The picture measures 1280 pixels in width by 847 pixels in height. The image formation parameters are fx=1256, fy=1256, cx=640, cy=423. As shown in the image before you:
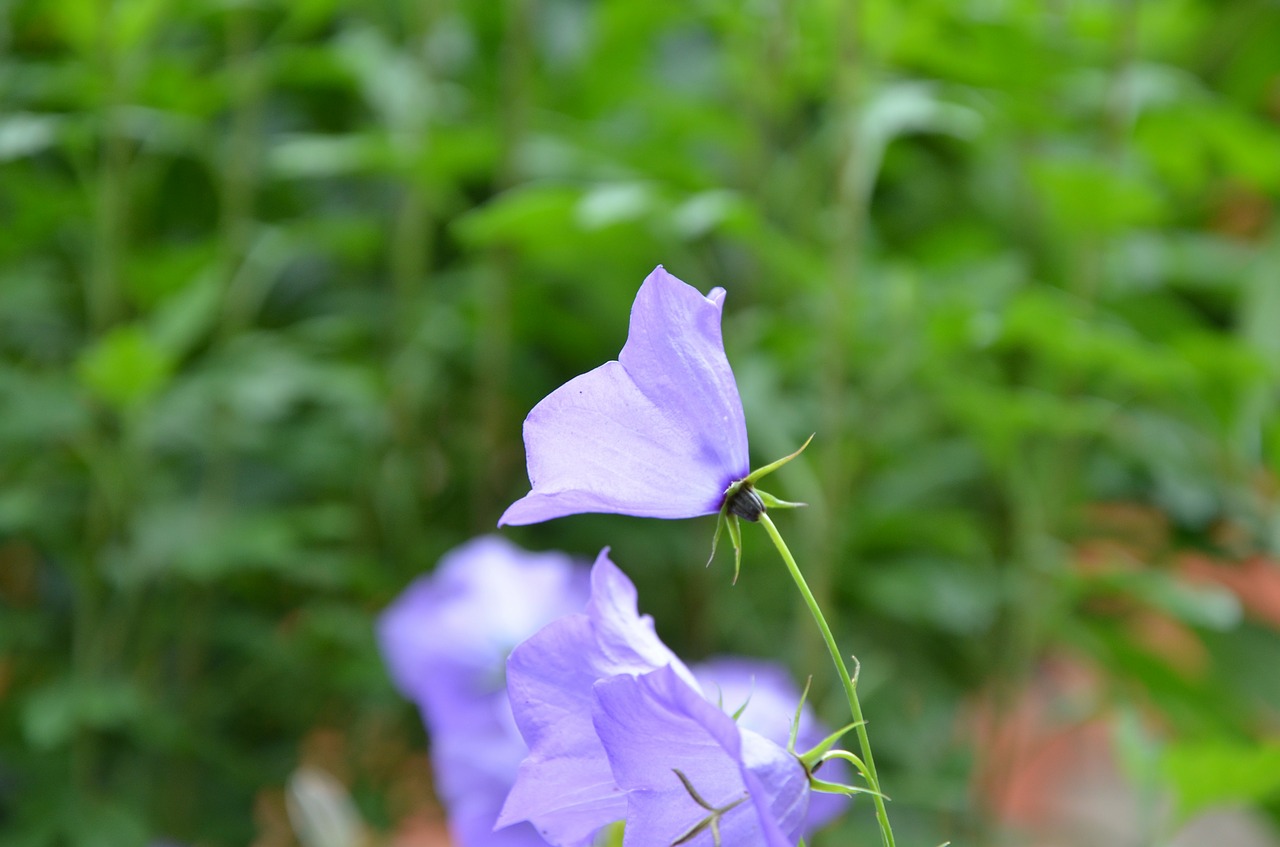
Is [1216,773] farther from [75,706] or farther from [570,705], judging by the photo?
[75,706]

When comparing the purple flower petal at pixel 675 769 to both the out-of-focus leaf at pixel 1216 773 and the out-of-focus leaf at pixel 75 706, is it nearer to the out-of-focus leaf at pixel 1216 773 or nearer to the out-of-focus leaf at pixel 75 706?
the out-of-focus leaf at pixel 1216 773

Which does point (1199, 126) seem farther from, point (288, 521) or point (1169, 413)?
point (288, 521)

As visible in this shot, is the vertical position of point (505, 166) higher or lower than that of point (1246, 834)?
higher

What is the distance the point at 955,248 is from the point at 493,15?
1.32 feet

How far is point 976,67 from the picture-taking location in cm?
75

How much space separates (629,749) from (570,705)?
0.07 feet

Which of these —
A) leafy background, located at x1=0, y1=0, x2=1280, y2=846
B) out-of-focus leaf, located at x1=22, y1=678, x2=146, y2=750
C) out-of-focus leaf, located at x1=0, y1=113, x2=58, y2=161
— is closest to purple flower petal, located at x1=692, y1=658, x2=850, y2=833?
leafy background, located at x1=0, y1=0, x2=1280, y2=846

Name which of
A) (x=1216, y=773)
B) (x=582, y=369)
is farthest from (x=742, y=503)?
(x=582, y=369)

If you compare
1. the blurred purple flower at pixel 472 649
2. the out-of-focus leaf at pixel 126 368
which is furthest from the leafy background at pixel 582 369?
the blurred purple flower at pixel 472 649

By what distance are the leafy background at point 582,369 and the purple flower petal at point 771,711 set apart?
7 centimetres

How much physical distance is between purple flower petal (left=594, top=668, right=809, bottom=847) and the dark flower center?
3cm

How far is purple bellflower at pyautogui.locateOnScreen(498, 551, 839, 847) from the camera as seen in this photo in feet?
0.60

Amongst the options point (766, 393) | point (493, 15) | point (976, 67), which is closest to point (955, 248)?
point (976, 67)

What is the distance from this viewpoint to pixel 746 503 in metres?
0.20
